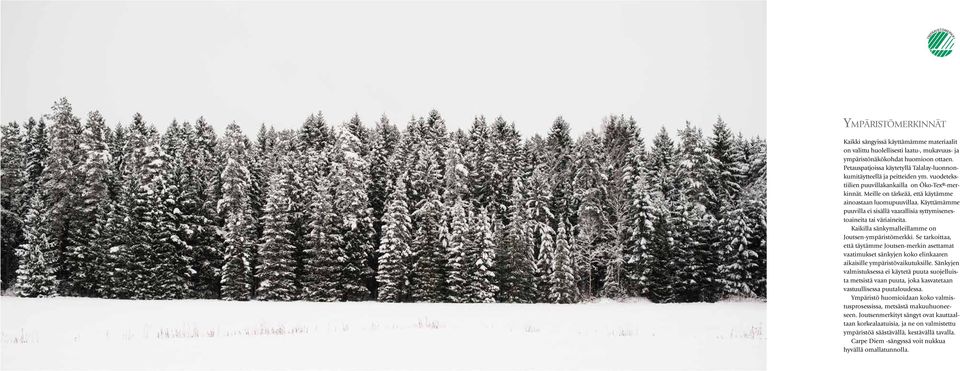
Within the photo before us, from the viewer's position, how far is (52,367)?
13.2 meters

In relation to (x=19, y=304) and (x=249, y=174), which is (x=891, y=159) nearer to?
(x=19, y=304)

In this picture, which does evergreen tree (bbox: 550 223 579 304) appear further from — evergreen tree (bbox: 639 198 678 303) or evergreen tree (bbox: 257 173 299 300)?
evergreen tree (bbox: 257 173 299 300)

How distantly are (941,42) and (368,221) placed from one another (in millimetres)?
45993

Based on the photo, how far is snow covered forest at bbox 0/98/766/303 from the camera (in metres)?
50.2

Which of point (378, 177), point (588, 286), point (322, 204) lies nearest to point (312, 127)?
point (378, 177)

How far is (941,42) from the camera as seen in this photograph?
1307 centimetres

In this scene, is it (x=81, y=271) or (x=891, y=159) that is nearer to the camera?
(x=891, y=159)

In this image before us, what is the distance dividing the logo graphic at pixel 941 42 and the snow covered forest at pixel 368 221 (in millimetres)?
38516

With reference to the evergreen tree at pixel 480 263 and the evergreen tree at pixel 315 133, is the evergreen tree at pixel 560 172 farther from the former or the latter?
the evergreen tree at pixel 315 133

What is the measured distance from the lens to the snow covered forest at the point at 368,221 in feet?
165

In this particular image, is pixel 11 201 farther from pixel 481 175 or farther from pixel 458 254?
pixel 481 175

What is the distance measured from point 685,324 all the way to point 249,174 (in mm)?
42437

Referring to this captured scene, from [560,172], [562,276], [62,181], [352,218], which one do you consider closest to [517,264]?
[562,276]

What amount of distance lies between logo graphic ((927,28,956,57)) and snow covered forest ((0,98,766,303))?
126ft
